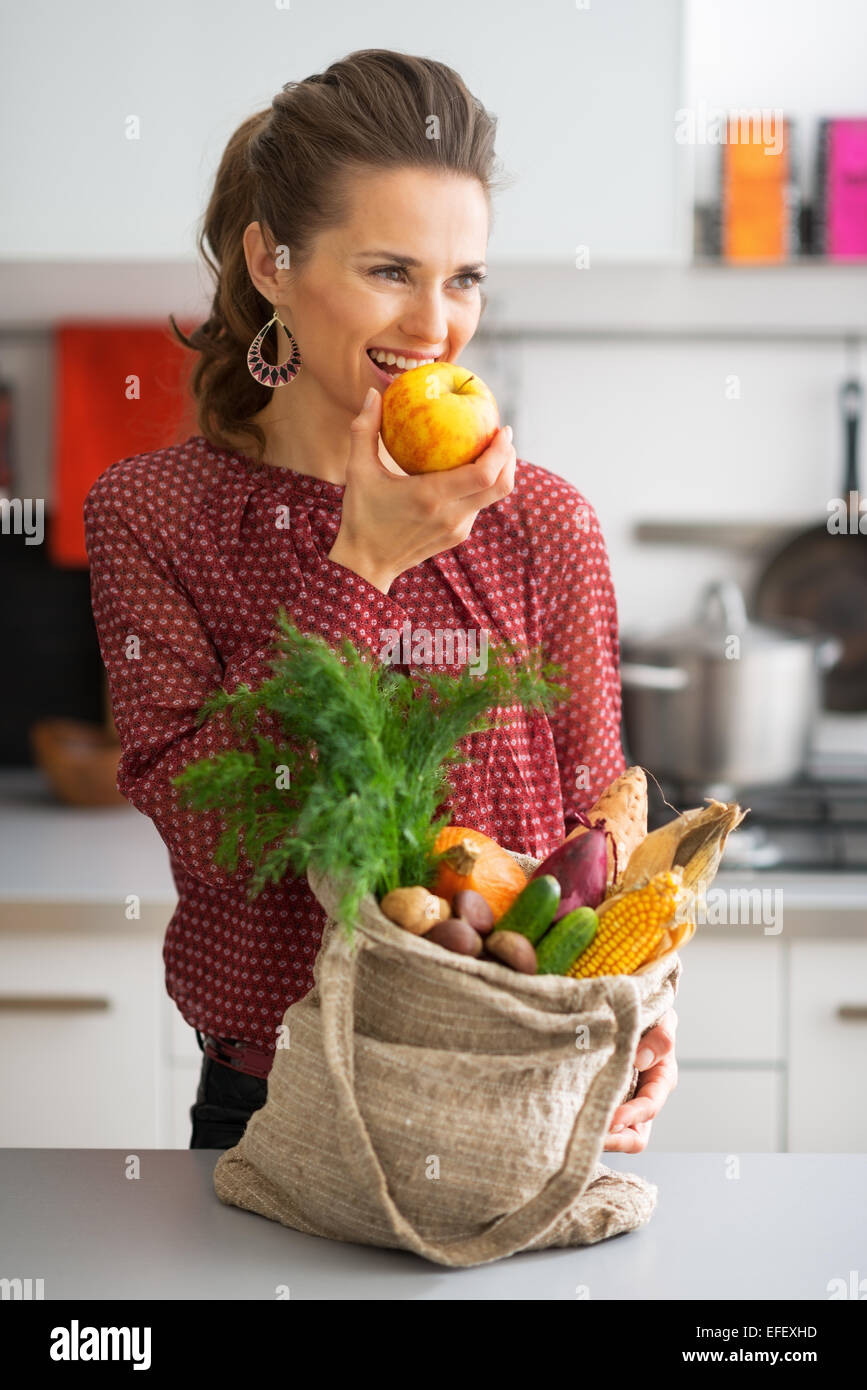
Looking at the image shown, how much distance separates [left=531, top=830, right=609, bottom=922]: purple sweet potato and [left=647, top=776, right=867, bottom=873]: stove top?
3.70 feet

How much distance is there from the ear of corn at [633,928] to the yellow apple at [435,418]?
350mm

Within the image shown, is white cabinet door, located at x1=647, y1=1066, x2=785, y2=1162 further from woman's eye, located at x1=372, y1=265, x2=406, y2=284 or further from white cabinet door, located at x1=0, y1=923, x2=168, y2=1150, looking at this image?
woman's eye, located at x1=372, y1=265, x2=406, y2=284

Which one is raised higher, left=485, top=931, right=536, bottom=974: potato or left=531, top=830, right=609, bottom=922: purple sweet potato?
left=531, top=830, right=609, bottom=922: purple sweet potato

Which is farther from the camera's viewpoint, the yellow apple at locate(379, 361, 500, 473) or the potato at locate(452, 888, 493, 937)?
the yellow apple at locate(379, 361, 500, 473)

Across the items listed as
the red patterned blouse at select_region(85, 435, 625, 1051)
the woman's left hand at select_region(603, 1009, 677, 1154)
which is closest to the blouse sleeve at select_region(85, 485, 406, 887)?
the red patterned blouse at select_region(85, 435, 625, 1051)

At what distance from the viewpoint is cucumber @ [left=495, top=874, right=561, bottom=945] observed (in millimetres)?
730

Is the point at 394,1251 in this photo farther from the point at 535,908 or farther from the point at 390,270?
→ the point at 390,270

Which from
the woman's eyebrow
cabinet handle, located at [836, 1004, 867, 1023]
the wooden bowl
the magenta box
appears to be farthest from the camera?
the wooden bowl

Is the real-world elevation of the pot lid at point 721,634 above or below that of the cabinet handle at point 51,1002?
above

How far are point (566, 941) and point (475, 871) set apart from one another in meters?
0.07

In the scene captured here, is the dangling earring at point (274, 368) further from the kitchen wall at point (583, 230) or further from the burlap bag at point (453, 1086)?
the kitchen wall at point (583, 230)

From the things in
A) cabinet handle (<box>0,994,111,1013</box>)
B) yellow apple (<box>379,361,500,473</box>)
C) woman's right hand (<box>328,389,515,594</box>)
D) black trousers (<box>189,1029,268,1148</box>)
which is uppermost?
yellow apple (<box>379,361,500,473</box>)

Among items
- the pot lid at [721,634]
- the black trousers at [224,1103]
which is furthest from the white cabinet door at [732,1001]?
the black trousers at [224,1103]

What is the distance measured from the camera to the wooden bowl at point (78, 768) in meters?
2.28
